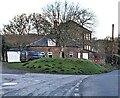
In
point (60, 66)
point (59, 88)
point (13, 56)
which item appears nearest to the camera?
point (59, 88)

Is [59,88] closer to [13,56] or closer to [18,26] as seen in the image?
[13,56]

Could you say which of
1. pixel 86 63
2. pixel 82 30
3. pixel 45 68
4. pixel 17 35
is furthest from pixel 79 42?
pixel 45 68

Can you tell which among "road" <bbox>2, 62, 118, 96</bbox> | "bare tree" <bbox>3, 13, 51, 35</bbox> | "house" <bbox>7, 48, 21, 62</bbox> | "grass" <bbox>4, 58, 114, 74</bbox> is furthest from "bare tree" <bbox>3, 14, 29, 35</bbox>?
"road" <bbox>2, 62, 118, 96</bbox>

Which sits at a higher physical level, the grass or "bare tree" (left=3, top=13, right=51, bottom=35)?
"bare tree" (left=3, top=13, right=51, bottom=35)

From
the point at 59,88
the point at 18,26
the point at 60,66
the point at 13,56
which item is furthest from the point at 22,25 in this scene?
the point at 59,88

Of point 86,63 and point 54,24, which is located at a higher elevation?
point 54,24

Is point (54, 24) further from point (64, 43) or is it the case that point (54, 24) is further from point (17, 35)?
point (17, 35)

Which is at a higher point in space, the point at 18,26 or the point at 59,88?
the point at 18,26

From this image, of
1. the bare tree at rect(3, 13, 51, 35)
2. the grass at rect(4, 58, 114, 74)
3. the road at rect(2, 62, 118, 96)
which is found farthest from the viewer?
the bare tree at rect(3, 13, 51, 35)

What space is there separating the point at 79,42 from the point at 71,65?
2226 cm

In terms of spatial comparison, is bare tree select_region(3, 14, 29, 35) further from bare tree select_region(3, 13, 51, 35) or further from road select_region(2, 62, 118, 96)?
road select_region(2, 62, 118, 96)

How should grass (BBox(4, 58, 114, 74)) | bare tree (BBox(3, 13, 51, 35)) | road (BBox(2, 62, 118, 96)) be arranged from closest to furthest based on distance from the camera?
road (BBox(2, 62, 118, 96)), grass (BBox(4, 58, 114, 74)), bare tree (BBox(3, 13, 51, 35))

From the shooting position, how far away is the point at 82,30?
57.2 meters

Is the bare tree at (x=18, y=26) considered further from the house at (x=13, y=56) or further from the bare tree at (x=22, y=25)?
the house at (x=13, y=56)
